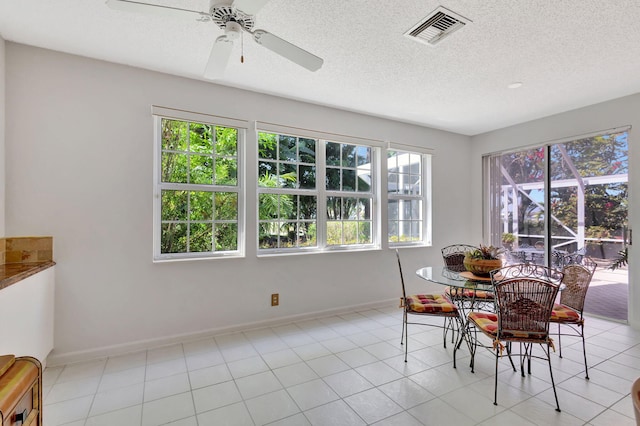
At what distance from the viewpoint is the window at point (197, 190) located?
9.73 feet

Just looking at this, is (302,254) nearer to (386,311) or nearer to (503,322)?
(386,311)

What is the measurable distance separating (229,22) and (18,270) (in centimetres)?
215

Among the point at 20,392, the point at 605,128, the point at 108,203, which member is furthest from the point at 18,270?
the point at 605,128

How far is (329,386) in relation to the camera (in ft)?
7.18

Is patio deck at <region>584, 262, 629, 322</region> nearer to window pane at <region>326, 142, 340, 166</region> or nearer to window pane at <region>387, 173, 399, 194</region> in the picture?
window pane at <region>387, 173, 399, 194</region>

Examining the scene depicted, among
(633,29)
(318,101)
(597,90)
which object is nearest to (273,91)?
(318,101)

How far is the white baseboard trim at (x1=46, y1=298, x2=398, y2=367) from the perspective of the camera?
250 centimetres

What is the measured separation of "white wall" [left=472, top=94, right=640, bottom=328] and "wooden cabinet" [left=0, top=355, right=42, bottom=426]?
4975 mm

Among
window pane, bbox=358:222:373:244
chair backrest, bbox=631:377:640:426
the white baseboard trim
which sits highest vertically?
window pane, bbox=358:222:373:244

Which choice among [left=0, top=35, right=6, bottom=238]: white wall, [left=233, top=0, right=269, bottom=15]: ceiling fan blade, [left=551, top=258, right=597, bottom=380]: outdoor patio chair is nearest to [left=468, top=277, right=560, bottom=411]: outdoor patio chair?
[left=551, top=258, right=597, bottom=380]: outdoor patio chair

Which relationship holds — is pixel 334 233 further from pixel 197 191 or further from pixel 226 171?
pixel 197 191

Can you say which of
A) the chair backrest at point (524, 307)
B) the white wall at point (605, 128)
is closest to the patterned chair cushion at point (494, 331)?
the chair backrest at point (524, 307)

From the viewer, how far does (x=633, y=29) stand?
2.15 m

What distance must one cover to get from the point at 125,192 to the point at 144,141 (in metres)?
0.49
